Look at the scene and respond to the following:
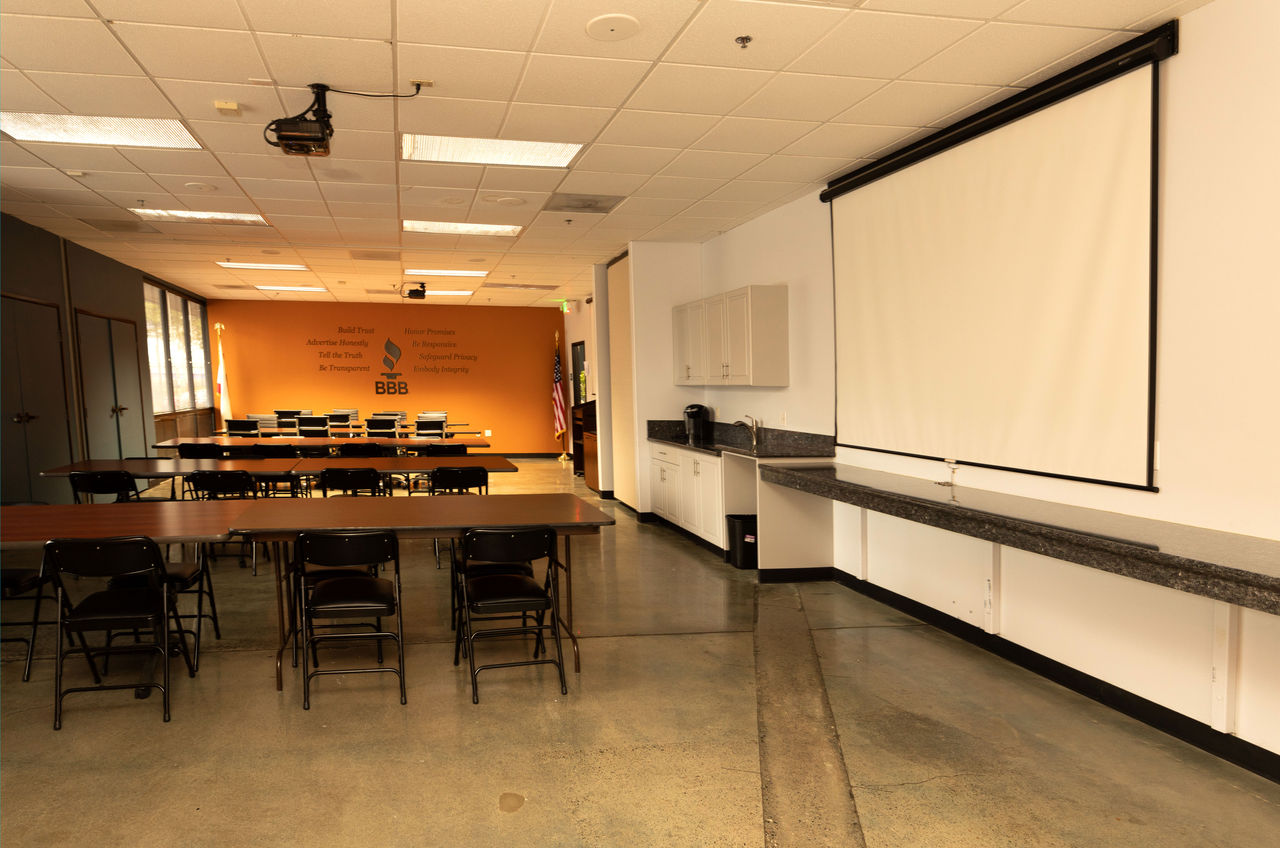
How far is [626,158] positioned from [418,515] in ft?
9.06

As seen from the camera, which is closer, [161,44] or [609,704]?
[161,44]

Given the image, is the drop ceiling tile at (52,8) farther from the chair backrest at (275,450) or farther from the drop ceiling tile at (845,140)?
the chair backrest at (275,450)

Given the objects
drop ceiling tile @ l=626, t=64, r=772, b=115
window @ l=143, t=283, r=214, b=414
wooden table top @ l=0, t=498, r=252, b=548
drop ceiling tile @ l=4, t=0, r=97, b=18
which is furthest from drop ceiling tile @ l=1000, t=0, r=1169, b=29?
window @ l=143, t=283, r=214, b=414

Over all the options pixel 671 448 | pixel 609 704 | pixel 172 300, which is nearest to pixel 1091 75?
pixel 609 704

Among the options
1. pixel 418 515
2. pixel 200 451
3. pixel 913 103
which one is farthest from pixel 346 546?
pixel 200 451

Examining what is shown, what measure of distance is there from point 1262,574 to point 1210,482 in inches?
→ 34.0

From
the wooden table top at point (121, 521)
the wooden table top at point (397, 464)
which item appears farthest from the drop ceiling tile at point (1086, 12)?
the wooden table top at point (397, 464)

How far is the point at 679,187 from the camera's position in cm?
619

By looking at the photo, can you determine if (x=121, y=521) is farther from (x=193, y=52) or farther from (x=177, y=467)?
(x=177, y=467)

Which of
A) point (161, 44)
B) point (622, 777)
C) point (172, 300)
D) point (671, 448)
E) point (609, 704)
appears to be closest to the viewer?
point (622, 777)

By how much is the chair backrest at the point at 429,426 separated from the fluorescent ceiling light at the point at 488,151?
6959 mm

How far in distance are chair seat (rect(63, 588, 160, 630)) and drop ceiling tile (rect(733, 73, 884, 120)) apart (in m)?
4.02

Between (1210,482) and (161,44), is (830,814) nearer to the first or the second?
(1210,482)

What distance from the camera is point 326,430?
37.8 feet
